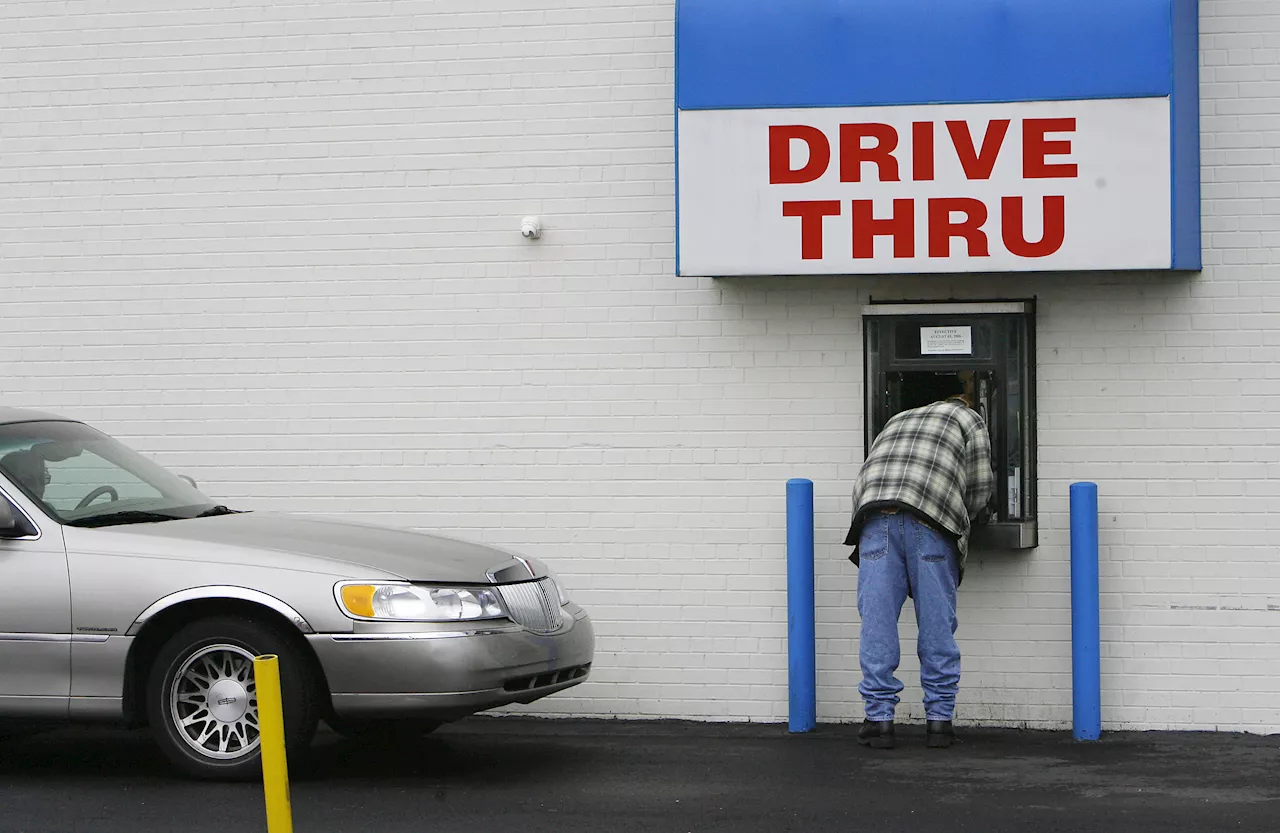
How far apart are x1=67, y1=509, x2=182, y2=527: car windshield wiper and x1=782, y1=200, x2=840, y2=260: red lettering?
327cm

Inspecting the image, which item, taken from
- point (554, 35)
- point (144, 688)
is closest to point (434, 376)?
point (554, 35)

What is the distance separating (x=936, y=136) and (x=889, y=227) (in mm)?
496

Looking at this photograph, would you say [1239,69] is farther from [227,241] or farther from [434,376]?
[227,241]

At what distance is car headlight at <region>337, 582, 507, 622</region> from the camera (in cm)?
651

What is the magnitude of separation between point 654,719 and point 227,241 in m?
3.51

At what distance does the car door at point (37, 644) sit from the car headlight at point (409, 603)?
116cm

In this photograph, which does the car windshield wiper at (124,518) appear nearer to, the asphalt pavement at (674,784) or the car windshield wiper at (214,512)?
the car windshield wiper at (214,512)

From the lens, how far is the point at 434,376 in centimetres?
891

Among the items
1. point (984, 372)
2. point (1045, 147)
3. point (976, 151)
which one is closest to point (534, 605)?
point (984, 372)

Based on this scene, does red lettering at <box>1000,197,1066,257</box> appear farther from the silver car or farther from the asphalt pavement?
the silver car

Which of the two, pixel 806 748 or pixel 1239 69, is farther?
pixel 1239 69

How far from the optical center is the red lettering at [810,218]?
8.17 m

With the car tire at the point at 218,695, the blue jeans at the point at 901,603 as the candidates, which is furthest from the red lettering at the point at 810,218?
the car tire at the point at 218,695

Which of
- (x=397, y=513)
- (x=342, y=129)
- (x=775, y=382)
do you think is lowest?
(x=397, y=513)
